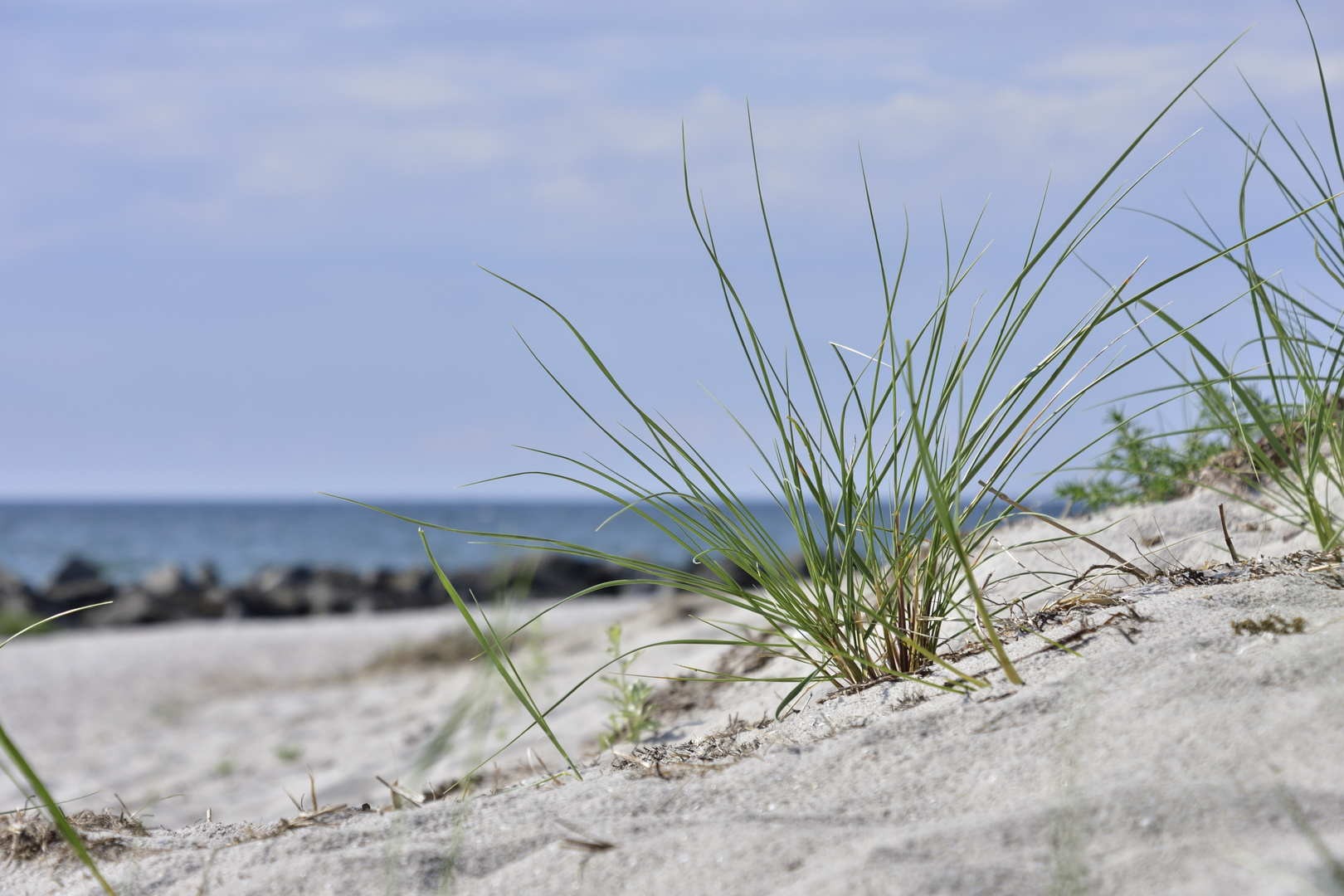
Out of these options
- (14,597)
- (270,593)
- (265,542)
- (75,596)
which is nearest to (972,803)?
(270,593)

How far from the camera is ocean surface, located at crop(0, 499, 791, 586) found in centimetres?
2247

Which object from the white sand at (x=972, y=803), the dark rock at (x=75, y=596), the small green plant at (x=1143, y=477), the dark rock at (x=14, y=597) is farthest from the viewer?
the dark rock at (x=75, y=596)

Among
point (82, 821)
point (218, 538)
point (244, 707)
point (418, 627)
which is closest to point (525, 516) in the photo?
point (218, 538)

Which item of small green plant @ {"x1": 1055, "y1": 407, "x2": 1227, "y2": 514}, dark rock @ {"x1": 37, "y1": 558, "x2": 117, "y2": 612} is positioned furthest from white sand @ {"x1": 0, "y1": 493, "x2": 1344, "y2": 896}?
dark rock @ {"x1": 37, "y1": 558, "x2": 117, "y2": 612}

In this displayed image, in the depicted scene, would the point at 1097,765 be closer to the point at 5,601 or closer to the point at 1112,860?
the point at 1112,860

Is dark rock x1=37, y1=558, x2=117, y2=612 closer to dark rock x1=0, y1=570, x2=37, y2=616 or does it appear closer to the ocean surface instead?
dark rock x1=0, y1=570, x2=37, y2=616

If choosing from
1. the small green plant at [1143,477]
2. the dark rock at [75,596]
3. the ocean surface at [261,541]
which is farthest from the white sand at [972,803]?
the ocean surface at [261,541]

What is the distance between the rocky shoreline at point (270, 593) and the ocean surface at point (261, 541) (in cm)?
198

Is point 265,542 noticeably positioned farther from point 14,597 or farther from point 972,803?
point 972,803

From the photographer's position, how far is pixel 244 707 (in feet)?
16.8

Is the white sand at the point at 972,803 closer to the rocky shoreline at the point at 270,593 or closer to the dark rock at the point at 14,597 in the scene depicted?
the rocky shoreline at the point at 270,593

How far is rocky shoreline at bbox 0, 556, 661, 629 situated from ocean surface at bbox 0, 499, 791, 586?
6.50 feet

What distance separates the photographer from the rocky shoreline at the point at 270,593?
1034cm

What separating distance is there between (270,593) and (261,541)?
24339mm
